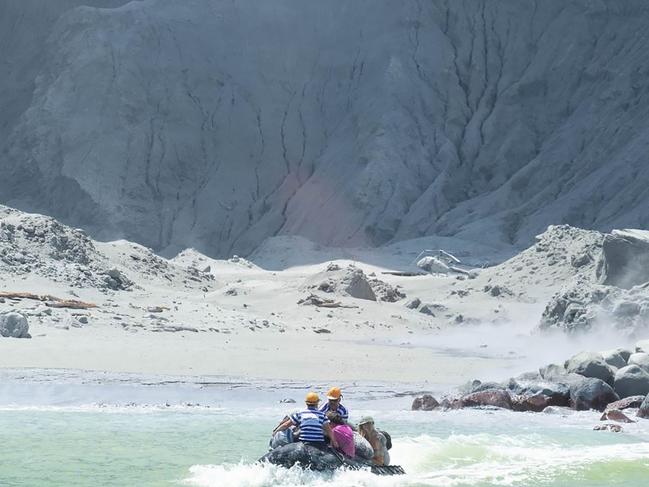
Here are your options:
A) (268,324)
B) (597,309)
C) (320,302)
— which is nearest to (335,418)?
(597,309)

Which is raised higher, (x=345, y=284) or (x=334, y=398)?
(x=345, y=284)

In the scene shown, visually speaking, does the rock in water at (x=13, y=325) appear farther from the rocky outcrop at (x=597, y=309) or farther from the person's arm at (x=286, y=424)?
the rocky outcrop at (x=597, y=309)

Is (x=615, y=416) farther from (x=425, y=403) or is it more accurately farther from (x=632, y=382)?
(x=425, y=403)

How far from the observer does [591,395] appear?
66.3 feet

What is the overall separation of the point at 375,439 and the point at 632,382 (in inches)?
329

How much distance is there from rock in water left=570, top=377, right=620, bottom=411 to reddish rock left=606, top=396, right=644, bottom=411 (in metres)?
0.24

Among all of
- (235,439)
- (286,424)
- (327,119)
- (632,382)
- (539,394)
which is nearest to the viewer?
(286,424)

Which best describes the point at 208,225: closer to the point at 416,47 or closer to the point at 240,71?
the point at 240,71

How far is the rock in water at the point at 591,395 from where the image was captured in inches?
794

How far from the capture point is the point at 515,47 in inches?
3228

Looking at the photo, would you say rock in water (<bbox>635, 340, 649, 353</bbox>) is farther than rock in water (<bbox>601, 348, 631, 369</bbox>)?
Yes

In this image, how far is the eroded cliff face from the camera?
2798 inches

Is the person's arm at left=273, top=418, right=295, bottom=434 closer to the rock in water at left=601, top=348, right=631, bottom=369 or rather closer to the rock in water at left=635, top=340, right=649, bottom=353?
the rock in water at left=601, top=348, right=631, bottom=369

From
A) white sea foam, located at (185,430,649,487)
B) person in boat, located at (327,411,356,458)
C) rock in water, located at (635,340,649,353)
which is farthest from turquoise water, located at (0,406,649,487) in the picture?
rock in water, located at (635,340,649,353)
